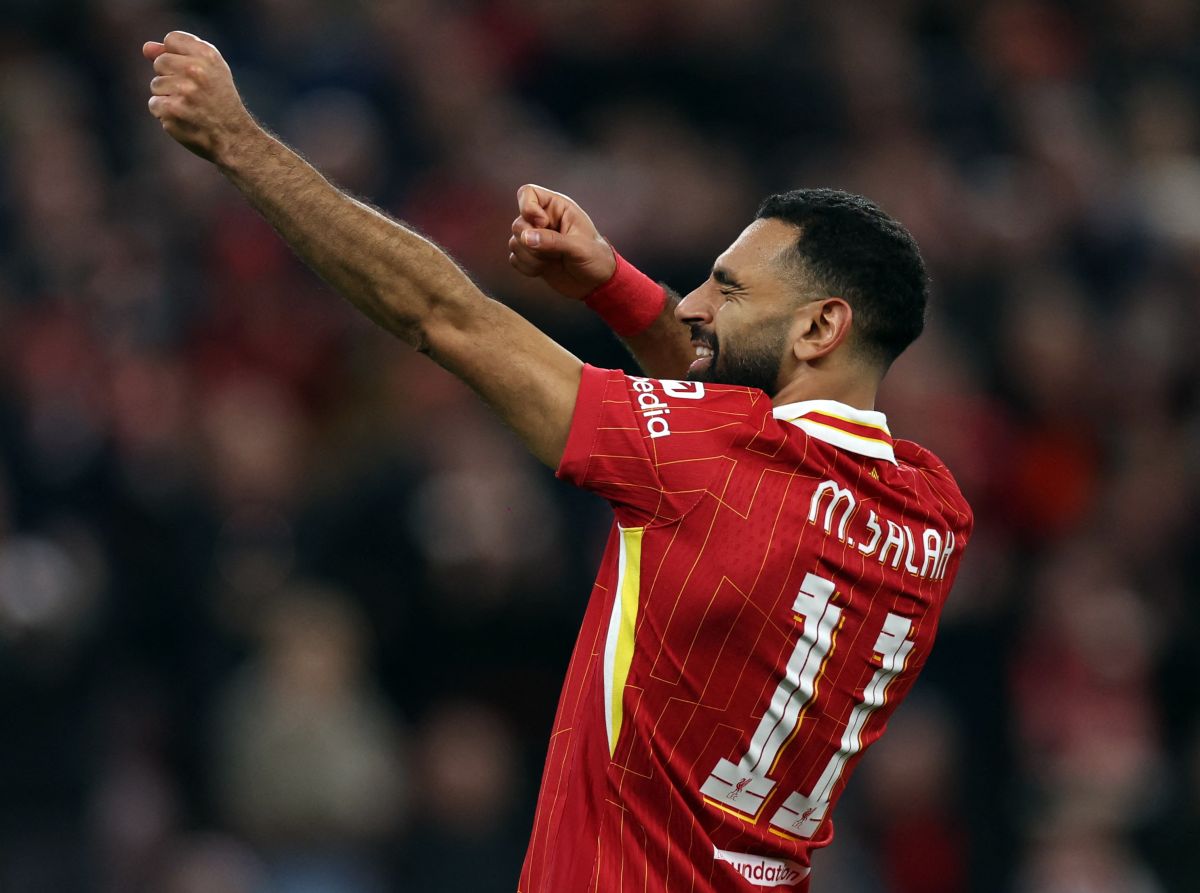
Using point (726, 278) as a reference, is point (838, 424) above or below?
below

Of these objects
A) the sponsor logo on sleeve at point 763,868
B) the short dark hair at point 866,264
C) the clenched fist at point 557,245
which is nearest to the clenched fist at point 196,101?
the clenched fist at point 557,245

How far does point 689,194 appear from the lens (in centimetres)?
1059

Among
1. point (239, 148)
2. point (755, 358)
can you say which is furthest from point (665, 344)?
point (239, 148)

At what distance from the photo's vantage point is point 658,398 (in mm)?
3760

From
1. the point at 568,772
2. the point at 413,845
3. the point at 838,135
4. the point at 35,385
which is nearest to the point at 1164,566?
the point at 838,135

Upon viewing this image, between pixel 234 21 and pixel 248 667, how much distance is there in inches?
186

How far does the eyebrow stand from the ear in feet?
0.55

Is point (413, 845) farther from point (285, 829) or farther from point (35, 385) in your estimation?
point (35, 385)

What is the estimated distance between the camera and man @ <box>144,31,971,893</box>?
3.72 m

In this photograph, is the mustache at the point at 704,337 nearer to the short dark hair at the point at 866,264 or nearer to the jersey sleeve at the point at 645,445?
the short dark hair at the point at 866,264

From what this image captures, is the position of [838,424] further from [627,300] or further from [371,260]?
[371,260]

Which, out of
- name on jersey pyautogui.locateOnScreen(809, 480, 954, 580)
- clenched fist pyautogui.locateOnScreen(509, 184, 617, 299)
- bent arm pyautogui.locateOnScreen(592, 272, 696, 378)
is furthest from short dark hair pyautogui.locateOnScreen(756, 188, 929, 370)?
bent arm pyautogui.locateOnScreen(592, 272, 696, 378)

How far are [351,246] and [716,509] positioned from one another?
0.94m

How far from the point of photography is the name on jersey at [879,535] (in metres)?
3.83
